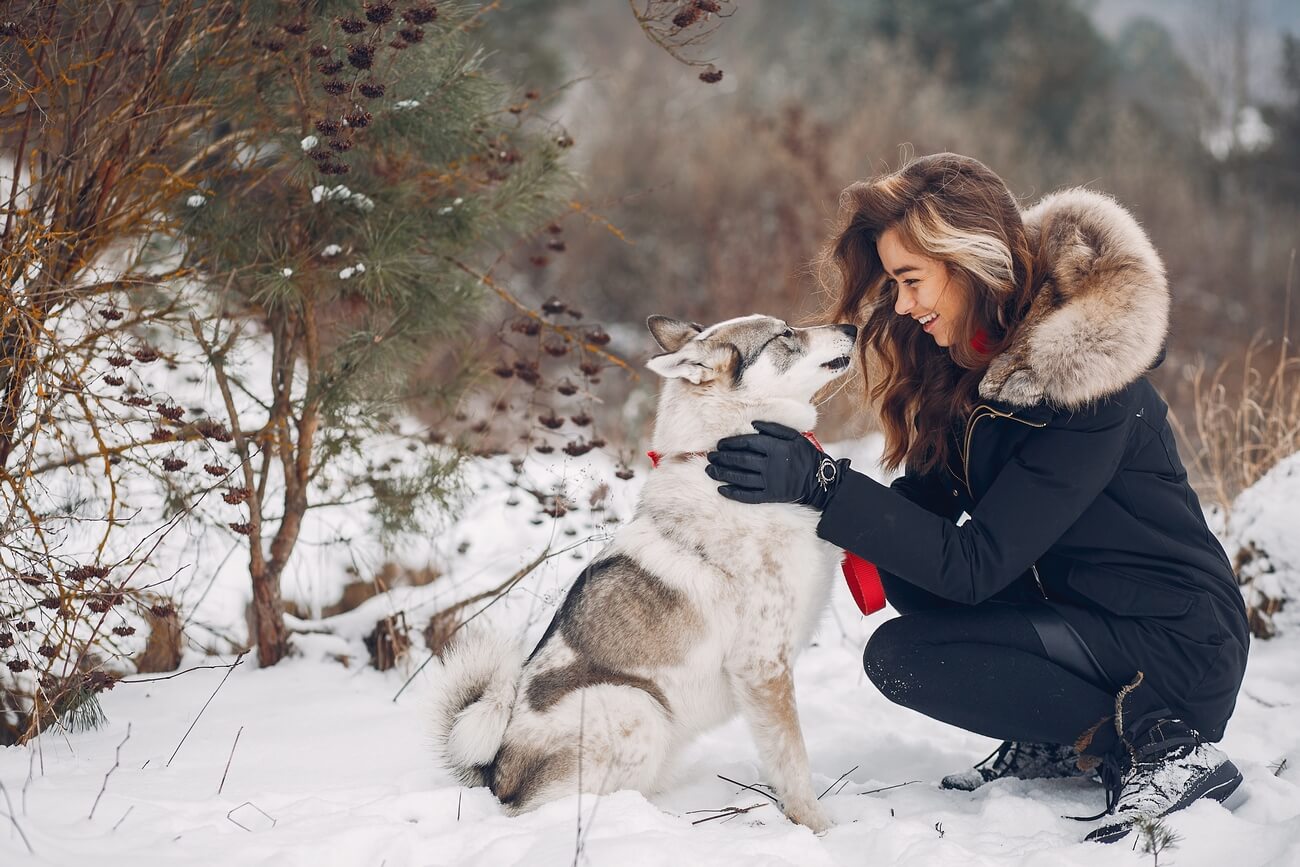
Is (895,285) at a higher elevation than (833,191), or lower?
higher

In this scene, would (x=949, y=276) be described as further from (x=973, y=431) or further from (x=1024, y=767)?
(x=1024, y=767)

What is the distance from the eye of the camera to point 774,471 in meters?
2.70

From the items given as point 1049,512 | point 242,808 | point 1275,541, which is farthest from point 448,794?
point 1275,541

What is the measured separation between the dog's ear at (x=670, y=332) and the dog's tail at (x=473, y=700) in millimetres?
1109

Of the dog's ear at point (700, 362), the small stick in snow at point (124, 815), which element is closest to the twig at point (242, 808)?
the small stick in snow at point (124, 815)

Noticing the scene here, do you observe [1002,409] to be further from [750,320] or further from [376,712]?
[376,712]

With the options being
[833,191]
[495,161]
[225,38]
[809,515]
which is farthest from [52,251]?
[833,191]

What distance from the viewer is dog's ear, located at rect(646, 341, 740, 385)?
9.55ft

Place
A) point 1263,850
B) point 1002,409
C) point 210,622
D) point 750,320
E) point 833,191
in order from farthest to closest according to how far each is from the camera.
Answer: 1. point 833,191
2. point 210,622
3. point 750,320
4. point 1002,409
5. point 1263,850

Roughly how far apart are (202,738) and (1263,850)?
3.16m

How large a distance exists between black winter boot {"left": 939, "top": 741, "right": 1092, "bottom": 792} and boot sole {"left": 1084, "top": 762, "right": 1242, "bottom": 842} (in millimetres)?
442

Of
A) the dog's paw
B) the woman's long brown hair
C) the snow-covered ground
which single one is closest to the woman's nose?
the woman's long brown hair

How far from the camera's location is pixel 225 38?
11.0ft

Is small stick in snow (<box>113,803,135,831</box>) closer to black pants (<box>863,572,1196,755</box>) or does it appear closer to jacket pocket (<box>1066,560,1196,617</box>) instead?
black pants (<box>863,572,1196,755</box>)
